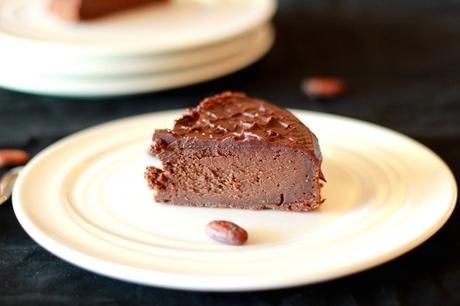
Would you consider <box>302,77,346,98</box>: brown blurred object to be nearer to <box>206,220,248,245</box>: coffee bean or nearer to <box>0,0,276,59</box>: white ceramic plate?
<box>0,0,276,59</box>: white ceramic plate

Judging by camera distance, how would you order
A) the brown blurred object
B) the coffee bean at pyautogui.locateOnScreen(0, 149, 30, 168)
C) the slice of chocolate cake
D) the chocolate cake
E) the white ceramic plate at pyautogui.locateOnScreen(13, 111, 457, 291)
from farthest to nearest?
the chocolate cake < the brown blurred object < the coffee bean at pyautogui.locateOnScreen(0, 149, 30, 168) < the slice of chocolate cake < the white ceramic plate at pyautogui.locateOnScreen(13, 111, 457, 291)

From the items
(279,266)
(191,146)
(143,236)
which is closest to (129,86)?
(191,146)

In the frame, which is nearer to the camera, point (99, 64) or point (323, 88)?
point (99, 64)

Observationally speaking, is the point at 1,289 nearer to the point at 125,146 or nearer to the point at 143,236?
the point at 143,236

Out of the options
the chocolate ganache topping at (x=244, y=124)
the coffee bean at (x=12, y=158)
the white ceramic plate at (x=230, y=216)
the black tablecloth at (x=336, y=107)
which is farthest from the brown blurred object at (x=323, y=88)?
the coffee bean at (x=12, y=158)

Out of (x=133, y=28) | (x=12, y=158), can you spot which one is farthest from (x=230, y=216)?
(x=133, y=28)

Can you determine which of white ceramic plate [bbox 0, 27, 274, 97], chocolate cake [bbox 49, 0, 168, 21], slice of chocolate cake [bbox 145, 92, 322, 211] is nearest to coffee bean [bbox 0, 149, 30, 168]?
white ceramic plate [bbox 0, 27, 274, 97]

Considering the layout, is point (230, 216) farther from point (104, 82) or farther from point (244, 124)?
point (104, 82)
